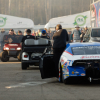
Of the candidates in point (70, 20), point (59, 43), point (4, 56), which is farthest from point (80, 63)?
point (70, 20)

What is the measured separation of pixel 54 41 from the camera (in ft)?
36.3

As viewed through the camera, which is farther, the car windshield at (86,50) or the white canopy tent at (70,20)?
the white canopy tent at (70,20)

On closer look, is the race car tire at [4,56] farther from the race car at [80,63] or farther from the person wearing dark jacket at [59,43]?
the race car at [80,63]

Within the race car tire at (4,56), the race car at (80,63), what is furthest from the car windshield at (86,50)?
the race car tire at (4,56)

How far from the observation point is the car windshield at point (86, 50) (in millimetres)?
9727

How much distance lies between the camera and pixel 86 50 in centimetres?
984

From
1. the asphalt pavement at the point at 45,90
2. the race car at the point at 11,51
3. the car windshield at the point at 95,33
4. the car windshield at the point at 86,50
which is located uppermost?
the car windshield at the point at 95,33

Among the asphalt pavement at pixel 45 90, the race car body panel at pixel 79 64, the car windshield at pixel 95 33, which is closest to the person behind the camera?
the asphalt pavement at pixel 45 90

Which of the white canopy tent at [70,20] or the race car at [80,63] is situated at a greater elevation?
the white canopy tent at [70,20]

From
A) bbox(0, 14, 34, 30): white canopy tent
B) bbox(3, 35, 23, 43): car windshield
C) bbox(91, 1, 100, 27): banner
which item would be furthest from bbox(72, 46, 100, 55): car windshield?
bbox(0, 14, 34, 30): white canopy tent

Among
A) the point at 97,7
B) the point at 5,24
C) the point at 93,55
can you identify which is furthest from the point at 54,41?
the point at 5,24

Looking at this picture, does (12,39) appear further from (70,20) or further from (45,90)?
(45,90)

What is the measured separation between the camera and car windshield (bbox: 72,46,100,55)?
973cm

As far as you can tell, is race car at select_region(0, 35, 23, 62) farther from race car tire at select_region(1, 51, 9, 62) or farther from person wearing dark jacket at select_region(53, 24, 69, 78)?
person wearing dark jacket at select_region(53, 24, 69, 78)
